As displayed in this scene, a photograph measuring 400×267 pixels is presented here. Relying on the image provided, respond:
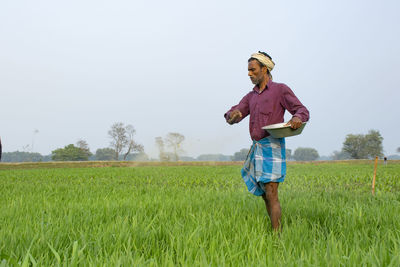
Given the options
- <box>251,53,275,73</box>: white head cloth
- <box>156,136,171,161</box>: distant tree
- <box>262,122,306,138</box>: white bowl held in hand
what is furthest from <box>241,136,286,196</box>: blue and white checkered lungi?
<box>156,136,171,161</box>: distant tree

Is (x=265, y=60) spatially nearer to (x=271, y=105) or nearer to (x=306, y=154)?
(x=271, y=105)

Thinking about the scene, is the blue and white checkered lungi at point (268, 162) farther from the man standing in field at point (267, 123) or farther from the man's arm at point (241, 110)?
the man's arm at point (241, 110)

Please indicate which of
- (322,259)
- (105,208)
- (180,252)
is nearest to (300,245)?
(322,259)

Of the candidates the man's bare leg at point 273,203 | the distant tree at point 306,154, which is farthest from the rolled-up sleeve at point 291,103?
the distant tree at point 306,154

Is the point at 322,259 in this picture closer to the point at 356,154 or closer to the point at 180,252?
the point at 180,252

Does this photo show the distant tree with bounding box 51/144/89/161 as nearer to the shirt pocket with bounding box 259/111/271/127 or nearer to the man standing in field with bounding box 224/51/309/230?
the man standing in field with bounding box 224/51/309/230

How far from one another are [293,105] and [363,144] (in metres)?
84.5

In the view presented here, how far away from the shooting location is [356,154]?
73.1m

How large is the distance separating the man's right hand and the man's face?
0.40m

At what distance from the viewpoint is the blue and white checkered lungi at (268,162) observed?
2.60 metres

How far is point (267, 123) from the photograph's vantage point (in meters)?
2.73

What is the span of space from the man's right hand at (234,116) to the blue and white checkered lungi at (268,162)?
35cm

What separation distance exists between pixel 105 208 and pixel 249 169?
2.19 m

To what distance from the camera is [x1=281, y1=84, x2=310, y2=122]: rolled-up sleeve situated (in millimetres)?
Answer: 2542
